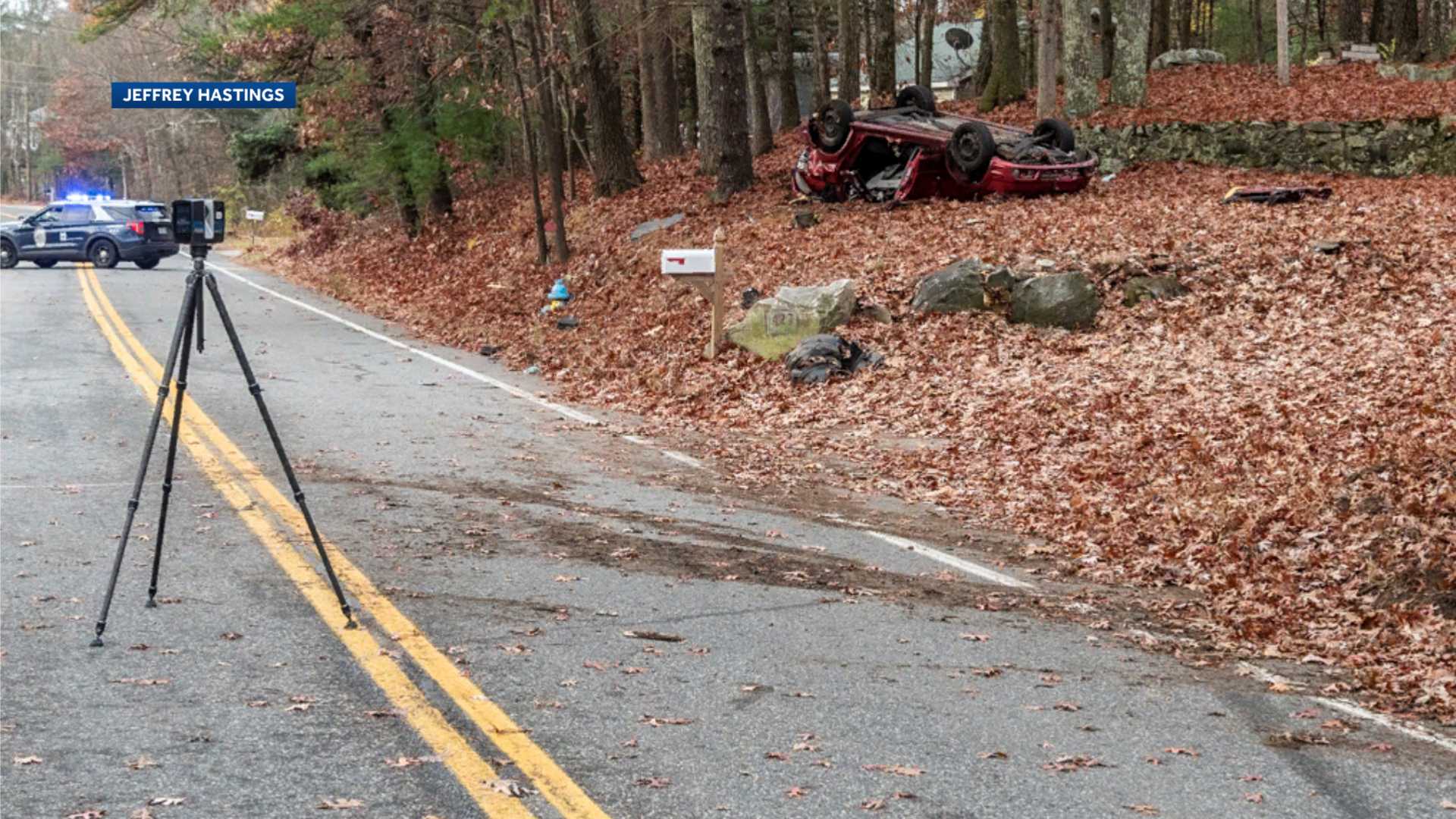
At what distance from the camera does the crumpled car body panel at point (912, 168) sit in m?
22.1

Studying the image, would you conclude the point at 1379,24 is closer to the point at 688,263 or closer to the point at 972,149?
the point at 972,149

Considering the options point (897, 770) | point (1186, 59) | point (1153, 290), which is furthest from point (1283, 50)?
point (897, 770)

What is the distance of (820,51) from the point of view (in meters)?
36.8

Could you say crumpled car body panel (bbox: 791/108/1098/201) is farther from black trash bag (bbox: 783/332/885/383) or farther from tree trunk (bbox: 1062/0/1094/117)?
black trash bag (bbox: 783/332/885/383)

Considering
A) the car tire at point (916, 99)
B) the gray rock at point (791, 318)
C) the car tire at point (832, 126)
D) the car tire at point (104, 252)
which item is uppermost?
the car tire at point (916, 99)

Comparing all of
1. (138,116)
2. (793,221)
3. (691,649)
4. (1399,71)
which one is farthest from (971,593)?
(138,116)

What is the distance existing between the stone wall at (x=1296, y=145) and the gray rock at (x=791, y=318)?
9.45 metres

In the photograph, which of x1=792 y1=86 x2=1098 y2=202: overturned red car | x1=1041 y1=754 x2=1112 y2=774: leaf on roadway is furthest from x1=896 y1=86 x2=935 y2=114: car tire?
x1=1041 y1=754 x2=1112 y2=774: leaf on roadway

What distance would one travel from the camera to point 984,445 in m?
12.8

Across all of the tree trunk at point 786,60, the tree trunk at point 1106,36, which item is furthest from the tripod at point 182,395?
the tree trunk at point 1106,36

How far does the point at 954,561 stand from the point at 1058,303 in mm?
7591

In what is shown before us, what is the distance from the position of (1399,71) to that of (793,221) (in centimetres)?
1429

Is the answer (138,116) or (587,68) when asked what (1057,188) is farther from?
(138,116)

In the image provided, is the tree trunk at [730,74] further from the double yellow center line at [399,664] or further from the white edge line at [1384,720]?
the white edge line at [1384,720]
